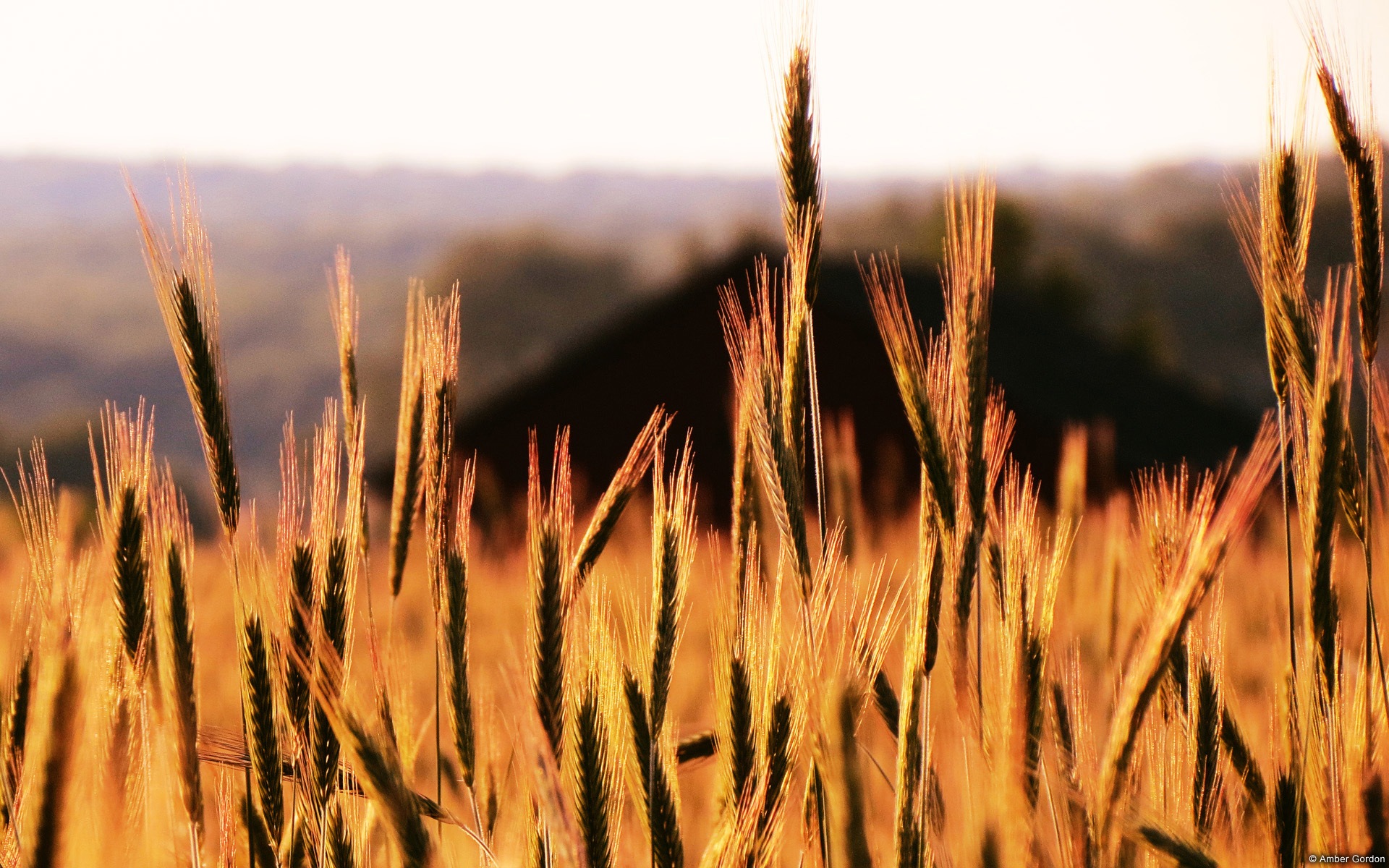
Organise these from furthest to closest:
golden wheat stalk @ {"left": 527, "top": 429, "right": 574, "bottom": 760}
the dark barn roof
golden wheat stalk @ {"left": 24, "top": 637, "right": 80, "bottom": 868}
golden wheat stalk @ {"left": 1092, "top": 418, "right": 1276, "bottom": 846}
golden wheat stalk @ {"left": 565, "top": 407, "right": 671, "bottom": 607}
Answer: the dark barn roof
golden wheat stalk @ {"left": 565, "top": 407, "right": 671, "bottom": 607}
golden wheat stalk @ {"left": 527, "top": 429, "right": 574, "bottom": 760}
golden wheat stalk @ {"left": 1092, "top": 418, "right": 1276, "bottom": 846}
golden wheat stalk @ {"left": 24, "top": 637, "right": 80, "bottom": 868}

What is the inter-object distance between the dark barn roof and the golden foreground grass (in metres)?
6.69

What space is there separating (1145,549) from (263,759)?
4.12 feet

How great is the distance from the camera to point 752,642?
3.86 feet

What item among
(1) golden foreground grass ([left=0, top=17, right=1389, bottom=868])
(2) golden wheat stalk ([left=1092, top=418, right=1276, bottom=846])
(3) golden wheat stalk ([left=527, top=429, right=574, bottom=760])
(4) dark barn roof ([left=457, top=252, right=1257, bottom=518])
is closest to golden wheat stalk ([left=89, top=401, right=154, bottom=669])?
(1) golden foreground grass ([left=0, top=17, right=1389, bottom=868])

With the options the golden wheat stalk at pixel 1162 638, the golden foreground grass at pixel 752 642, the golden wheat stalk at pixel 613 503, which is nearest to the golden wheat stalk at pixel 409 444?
the golden foreground grass at pixel 752 642

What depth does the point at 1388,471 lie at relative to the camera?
51.4 inches

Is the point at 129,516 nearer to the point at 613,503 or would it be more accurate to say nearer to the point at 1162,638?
the point at 613,503

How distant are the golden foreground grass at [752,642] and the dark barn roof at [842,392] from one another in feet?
21.9

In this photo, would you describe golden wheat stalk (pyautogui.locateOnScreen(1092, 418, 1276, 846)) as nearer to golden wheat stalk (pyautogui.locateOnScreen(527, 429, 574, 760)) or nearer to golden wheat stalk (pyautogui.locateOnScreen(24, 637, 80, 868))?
golden wheat stalk (pyautogui.locateOnScreen(527, 429, 574, 760))

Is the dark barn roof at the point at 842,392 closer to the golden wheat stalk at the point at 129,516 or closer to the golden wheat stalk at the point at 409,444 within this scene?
the golden wheat stalk at the point at 409,444

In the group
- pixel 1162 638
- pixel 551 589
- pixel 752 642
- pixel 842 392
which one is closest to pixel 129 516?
pixel 551 589

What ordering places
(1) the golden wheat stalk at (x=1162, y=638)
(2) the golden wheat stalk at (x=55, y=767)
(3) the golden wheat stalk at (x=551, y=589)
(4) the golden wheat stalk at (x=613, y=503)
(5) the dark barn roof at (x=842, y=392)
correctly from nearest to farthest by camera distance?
(2) the golden wheat stalk at (x=55, y=767) → (1) the golden wheat stalk at (x=1162, y=638) → (3) the golden wheat stalk at (x=551, y=589) → (4) the golden wheat stalk at (x=613, y=503) → (5) the dark barn roof at (x=842, y=392)

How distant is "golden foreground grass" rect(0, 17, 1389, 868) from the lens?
1.00 m

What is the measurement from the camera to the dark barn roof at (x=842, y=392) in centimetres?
843
